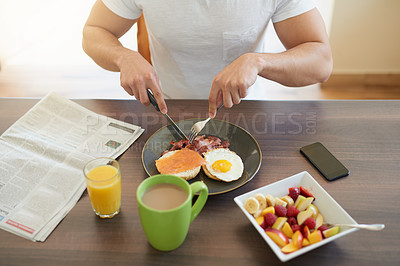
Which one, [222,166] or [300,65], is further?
[300,65]

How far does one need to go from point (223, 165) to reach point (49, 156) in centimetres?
53

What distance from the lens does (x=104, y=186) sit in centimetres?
79

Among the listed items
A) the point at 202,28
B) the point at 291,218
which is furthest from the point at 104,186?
the point at 202,28

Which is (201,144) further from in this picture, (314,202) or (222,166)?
(314,202)

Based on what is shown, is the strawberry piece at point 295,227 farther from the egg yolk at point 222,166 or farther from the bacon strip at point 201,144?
the bacon strip at point 201,144

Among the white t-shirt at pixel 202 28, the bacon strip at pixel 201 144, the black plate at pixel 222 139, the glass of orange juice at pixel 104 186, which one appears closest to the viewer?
the glass of orange juice at pixel 104 186

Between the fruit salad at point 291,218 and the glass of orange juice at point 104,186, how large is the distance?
31cm

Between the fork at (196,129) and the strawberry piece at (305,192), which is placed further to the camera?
the fork at (196,129)

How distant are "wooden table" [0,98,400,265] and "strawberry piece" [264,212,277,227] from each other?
0.04 m

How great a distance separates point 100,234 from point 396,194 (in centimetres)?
76

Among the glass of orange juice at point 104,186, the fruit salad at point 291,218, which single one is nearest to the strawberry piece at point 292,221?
the fruit salad at point 291,218

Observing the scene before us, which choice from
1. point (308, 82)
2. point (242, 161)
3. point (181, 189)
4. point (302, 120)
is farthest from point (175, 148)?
point (308, 82)

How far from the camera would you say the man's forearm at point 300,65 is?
46.7 inches

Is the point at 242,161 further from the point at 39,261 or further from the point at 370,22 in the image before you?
Answer: the point at 370,22
